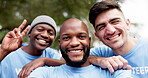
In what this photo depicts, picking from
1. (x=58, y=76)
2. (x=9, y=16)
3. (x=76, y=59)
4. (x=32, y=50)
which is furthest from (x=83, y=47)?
(x=9, y=16)

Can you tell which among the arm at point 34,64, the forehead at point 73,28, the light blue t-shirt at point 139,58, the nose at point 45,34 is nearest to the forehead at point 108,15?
the forehead at point 73,28

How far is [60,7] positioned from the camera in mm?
3416

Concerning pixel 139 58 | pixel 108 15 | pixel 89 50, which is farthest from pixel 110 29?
pixel 139 58

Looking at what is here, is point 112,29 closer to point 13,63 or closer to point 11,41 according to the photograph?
point 11,41

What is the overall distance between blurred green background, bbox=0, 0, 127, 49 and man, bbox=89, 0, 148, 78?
4.68ft

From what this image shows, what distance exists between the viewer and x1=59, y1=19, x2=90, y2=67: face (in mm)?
1445

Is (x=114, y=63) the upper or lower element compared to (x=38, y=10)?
lower

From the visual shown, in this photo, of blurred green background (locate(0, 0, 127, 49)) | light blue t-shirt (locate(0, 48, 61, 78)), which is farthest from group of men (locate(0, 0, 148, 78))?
blurred green background (locate(0, 0, 127, 49))

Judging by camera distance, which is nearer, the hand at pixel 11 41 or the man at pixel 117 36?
the man at pixel 117 36

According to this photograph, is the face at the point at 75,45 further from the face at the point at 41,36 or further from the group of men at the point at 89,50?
the face at the point at 41,36

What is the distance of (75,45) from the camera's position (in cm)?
144

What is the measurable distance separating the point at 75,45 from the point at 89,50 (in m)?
0.13

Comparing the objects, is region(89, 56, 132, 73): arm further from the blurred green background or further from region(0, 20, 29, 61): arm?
the blurred green background

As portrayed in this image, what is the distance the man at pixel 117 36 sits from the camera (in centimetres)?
162
